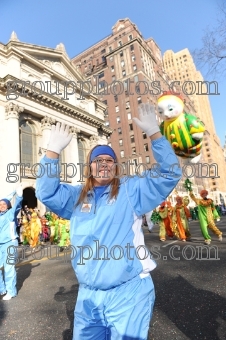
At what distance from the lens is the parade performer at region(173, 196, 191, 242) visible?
10633 mm

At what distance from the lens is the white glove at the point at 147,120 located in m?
1.79

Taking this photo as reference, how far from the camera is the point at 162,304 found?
145 inches

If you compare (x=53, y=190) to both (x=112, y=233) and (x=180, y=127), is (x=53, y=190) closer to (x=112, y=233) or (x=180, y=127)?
(x=112, y=233)

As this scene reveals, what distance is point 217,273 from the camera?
5051 mm

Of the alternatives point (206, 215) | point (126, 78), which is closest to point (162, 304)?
point (206, 215)

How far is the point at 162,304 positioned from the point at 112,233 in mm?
2625

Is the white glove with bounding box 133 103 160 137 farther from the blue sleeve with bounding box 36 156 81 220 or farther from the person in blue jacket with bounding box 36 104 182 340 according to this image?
the blue sleeve with bounding box 36 156 81 220

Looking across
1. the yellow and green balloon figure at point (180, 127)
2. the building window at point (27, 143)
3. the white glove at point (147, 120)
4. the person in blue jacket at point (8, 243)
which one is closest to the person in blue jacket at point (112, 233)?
the white glove at point (147, 120)

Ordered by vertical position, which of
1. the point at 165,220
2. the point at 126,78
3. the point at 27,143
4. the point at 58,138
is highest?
the point at 126,78

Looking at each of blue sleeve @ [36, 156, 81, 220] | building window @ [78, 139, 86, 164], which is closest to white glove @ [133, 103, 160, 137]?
blue sleeve @ [36, 156, 81, 220]

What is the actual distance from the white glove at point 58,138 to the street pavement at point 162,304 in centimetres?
238

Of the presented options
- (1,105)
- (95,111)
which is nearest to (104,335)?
(1,105)

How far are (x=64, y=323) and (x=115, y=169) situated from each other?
254 cm

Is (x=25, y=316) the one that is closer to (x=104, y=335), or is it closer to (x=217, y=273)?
(x=104, y=335)
